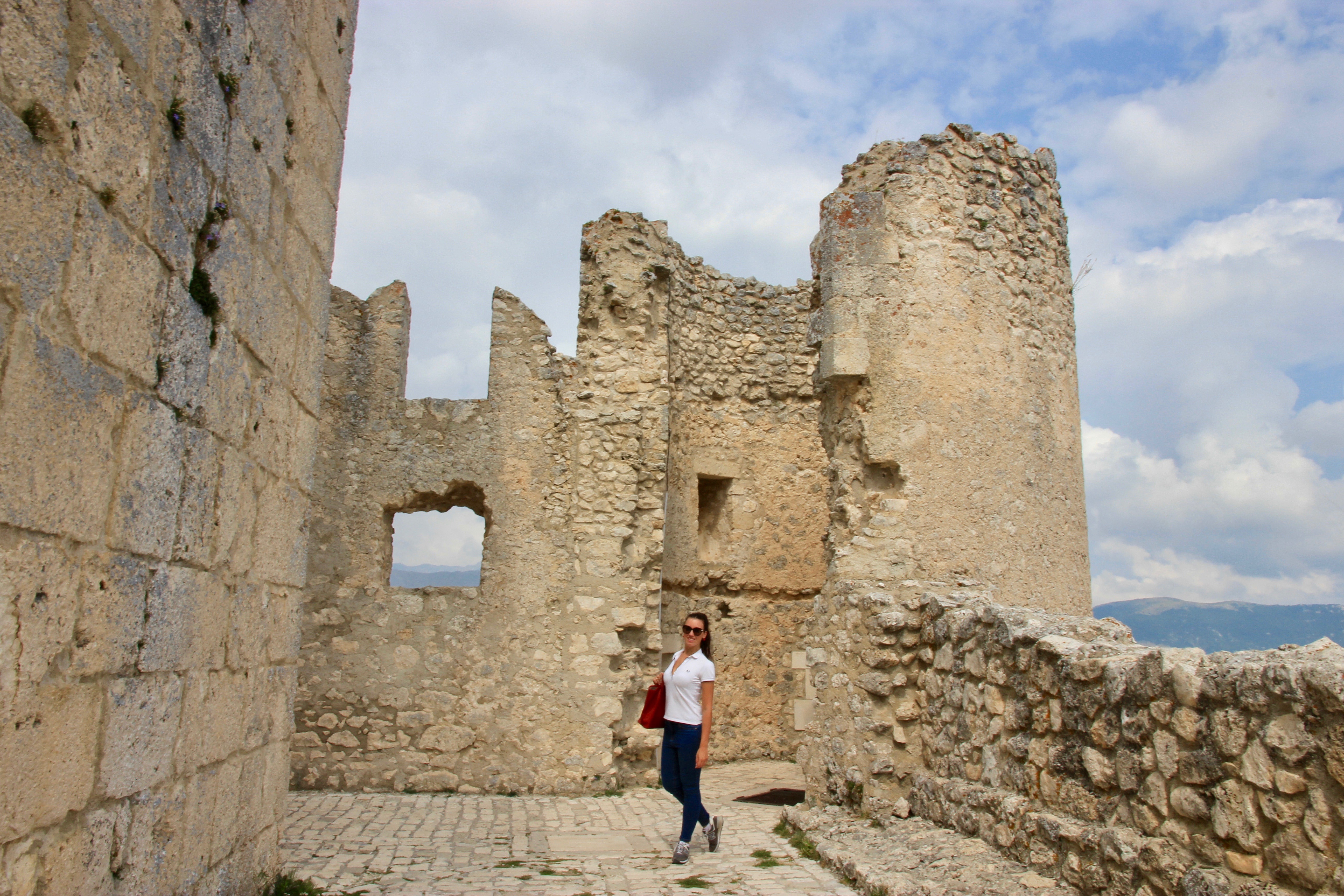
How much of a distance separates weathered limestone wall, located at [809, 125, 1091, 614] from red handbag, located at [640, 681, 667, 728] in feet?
4.73

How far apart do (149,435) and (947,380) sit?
15.7 feet

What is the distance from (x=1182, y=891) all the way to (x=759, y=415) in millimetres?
7458

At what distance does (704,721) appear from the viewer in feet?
16.7

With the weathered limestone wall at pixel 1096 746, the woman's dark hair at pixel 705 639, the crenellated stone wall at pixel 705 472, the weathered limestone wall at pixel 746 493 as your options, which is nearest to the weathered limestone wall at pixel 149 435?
the woman's dark hair at pixel 705 639

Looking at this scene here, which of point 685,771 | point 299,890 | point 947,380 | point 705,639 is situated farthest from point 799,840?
point 947,380

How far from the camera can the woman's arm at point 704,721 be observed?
504cm

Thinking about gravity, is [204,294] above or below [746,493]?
below

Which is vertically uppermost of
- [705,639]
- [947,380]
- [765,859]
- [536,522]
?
[947,380]

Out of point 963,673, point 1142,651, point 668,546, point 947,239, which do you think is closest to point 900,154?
point 947,239

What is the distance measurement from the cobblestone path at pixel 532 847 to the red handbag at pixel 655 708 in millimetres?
729

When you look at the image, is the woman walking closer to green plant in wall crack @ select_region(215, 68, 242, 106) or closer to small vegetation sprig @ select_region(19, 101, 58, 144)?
green plant in wall crack @ select_region(215, 68, 242, 106)

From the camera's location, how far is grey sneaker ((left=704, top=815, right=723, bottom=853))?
16.9ft

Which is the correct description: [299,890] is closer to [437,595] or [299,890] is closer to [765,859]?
[765,859]

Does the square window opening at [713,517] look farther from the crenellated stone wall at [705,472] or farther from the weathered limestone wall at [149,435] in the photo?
the weathered limestone wall at [149,435]
